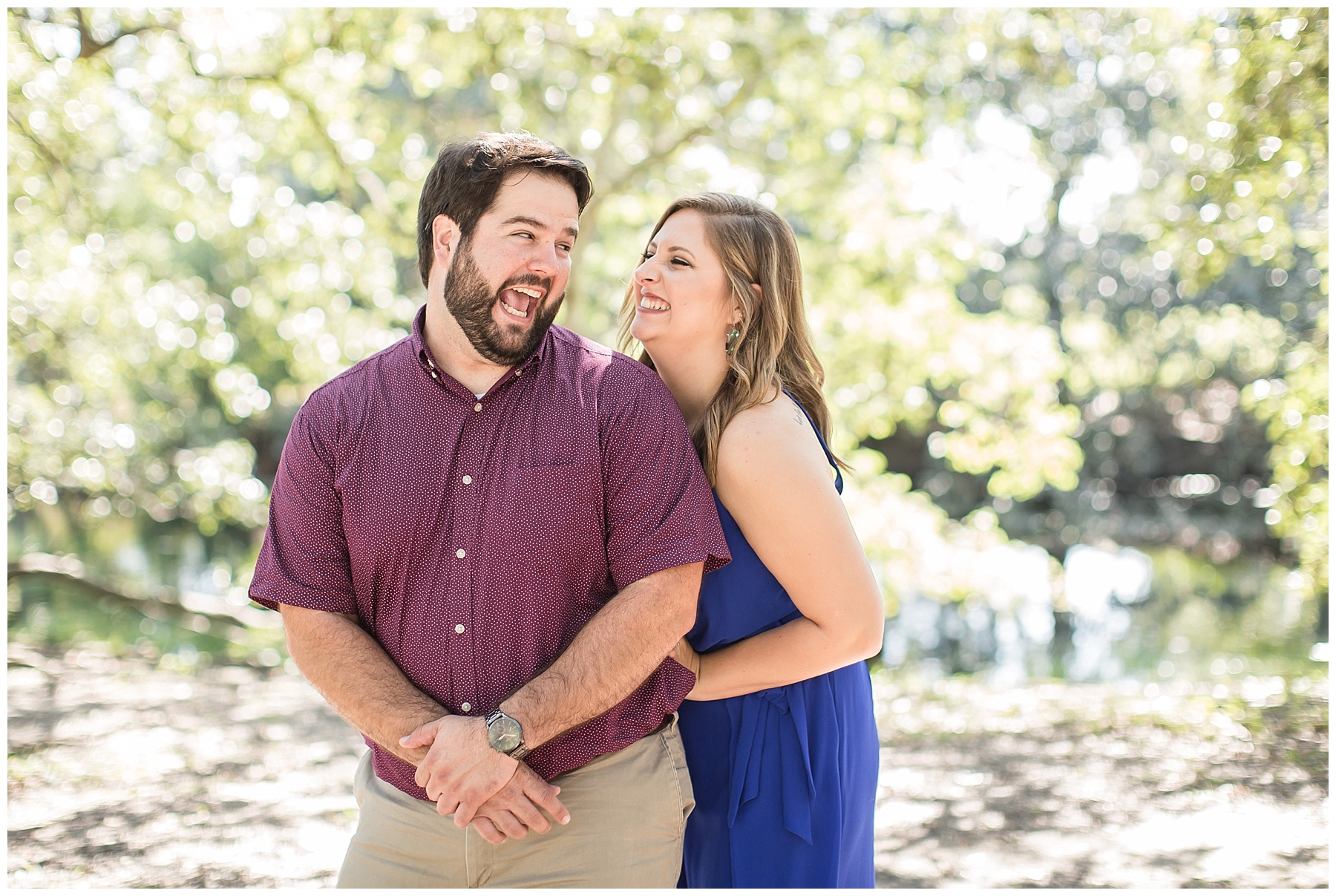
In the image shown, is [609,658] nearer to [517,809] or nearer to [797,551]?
[517,809]

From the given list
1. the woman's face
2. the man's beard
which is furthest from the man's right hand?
the woman's face

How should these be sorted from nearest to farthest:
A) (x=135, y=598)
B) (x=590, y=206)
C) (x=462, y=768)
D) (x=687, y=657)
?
1. (x=462, y=768)
2. (x=687, y=657)
3. (x=590, y=206)
4. (x=135, y=598)

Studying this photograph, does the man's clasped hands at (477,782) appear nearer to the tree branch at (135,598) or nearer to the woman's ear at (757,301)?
the woman's ear at (757,301)

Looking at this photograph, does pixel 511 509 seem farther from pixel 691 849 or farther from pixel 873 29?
pixel 873 29

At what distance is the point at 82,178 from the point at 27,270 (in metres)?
0.96

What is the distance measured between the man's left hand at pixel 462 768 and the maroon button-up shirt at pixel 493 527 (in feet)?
0.37

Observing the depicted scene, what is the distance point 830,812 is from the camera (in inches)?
91.7

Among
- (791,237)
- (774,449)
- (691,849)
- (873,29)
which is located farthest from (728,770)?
(873,29)

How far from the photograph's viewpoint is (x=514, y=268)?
2.15 metres

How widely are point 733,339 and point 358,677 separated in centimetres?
113

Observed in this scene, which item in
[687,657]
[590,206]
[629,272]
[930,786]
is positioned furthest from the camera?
[590,206]

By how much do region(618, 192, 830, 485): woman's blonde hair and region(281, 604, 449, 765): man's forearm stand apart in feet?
2.66

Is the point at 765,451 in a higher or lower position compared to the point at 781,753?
higher

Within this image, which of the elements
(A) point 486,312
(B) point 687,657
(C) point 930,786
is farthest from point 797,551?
(C) point 930,786
